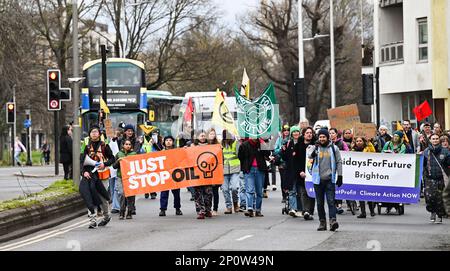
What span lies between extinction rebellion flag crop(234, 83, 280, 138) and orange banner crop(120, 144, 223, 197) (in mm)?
679

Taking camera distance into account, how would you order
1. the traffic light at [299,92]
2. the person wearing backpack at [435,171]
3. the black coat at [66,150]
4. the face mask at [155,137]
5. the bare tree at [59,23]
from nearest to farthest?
the person wearing backpack at [435,171]
the face mask at [155,137]
the black coat at [66,150]
the traffic light at [299,92]
the bare tree at [59,23]

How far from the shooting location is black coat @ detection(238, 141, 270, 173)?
2045cm

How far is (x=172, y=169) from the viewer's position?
21.1m

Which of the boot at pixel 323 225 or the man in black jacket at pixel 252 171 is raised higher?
the man in black jacket at pixel 252 171

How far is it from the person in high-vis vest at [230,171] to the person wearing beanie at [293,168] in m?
1.18

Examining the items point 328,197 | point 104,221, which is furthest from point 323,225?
point 104,221

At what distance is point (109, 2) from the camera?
209 ft

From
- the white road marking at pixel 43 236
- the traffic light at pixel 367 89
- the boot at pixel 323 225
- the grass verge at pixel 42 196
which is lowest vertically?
the white road marking at pixel 43 236

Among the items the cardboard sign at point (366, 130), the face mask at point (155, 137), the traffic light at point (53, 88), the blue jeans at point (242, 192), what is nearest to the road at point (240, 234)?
the blue jeans at point (242, 192)

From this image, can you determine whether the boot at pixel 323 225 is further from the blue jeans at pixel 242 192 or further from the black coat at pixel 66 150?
the black coat at pixel 66 150

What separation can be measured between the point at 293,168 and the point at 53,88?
9446 mm

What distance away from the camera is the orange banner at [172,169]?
20.8m

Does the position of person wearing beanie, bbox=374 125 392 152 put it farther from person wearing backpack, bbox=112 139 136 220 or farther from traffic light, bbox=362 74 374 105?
traffic light, bbox=362 74 374 105

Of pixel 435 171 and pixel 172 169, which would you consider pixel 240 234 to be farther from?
pixel 172 169
